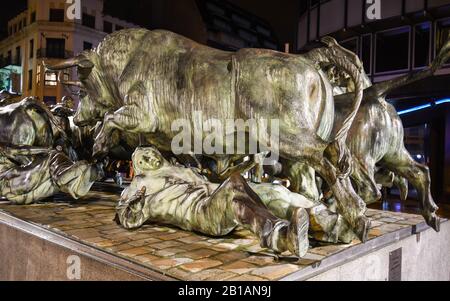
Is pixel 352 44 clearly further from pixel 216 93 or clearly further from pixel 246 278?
pixel 246 278

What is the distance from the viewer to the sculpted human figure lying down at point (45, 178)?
440 centimetres

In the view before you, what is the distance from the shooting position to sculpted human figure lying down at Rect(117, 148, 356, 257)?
8.04 feet

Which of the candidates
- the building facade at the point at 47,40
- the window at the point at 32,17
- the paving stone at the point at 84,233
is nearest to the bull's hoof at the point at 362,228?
the paving stone at the point at 84,233

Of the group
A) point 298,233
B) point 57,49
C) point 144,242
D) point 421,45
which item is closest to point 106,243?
point 144,242

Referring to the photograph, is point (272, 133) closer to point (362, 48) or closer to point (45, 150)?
point (45, 150)

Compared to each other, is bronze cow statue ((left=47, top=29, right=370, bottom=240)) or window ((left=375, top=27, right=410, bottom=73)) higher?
window ((left=375, top=27, right=410, bottom=73))

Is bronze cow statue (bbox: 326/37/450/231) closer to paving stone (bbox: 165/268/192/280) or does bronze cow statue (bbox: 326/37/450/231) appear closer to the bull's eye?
paving stone (bbox: 165/268/192/280)

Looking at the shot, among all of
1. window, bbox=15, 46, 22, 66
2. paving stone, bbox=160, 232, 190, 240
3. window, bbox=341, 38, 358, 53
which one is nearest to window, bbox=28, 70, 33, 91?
window, bbox=15, 46, 22, 66

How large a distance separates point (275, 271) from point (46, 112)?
414 centimetres

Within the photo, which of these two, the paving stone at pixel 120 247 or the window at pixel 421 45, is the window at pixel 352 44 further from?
the paving stone at pixel 120 247

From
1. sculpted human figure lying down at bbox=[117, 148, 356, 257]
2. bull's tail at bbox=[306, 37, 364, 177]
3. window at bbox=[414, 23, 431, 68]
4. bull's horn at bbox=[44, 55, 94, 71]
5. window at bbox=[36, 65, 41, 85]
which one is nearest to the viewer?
sculpted human figure lying down at bbox=[117, 148, 356, 257]

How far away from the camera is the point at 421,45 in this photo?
13.9 metres

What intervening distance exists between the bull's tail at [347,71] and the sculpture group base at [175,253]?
0.64m

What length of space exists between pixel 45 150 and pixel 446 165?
45.0ft
